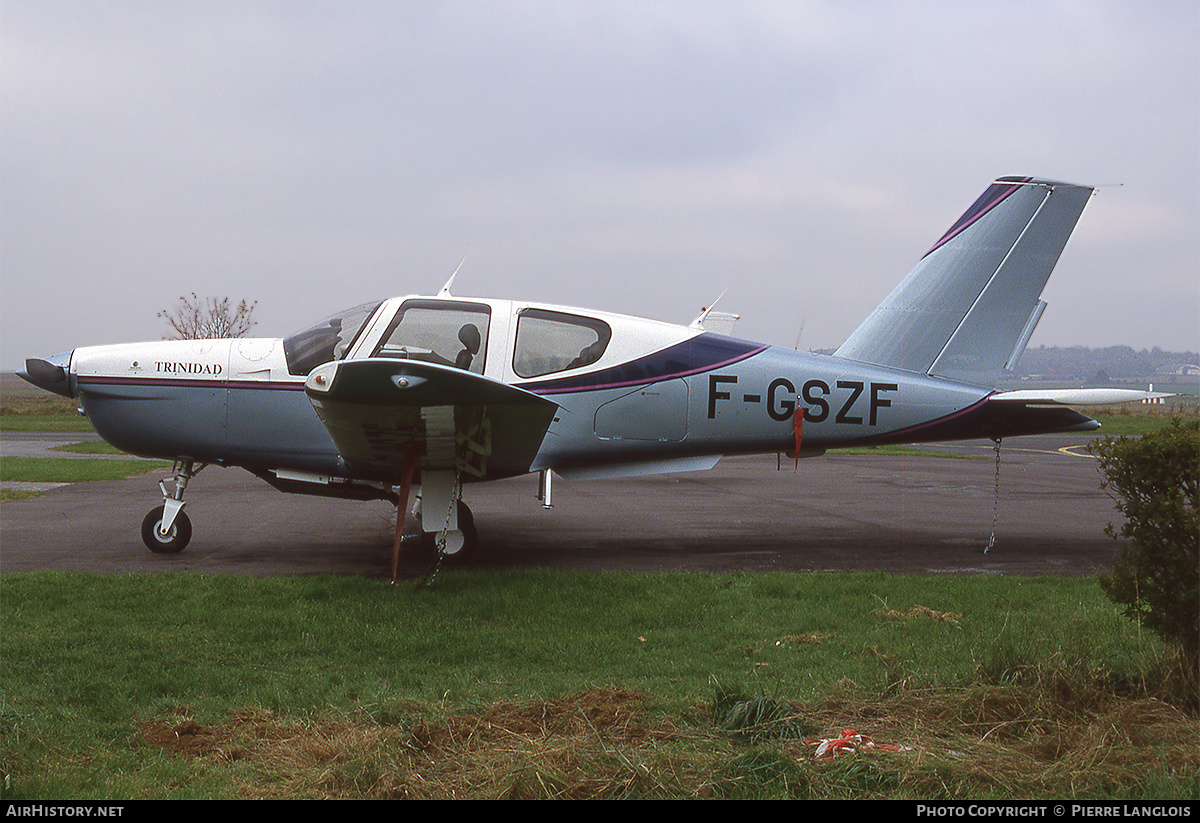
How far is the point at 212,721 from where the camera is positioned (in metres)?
3.98

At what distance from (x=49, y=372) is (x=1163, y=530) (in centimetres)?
883

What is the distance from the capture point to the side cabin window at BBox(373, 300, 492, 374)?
7.84 m

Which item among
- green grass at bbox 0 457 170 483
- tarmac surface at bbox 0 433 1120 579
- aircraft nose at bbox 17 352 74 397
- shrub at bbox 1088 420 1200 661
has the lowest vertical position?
tarmac surface at bbox 0 433 1120 579

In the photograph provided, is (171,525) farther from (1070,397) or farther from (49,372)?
(1070,397)

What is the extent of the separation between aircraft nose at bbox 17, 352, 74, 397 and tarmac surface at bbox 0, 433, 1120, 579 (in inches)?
64.3

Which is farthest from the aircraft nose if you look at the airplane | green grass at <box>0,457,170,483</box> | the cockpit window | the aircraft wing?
green grass at <box>0,457,170,483</box>

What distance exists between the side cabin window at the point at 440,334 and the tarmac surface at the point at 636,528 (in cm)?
195

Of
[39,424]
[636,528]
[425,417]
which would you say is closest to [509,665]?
[425,417]

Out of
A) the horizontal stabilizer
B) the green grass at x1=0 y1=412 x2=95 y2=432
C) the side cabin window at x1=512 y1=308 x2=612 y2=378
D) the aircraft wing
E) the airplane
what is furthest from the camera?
the green grass at x1=0 y1=412 x2=95 y2=432

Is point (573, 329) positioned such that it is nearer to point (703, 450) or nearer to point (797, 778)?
point (703, 450)

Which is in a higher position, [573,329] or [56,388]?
[573,329]

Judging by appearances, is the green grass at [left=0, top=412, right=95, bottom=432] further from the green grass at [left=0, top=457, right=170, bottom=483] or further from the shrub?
the shrub

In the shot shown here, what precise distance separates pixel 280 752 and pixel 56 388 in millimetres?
6337
